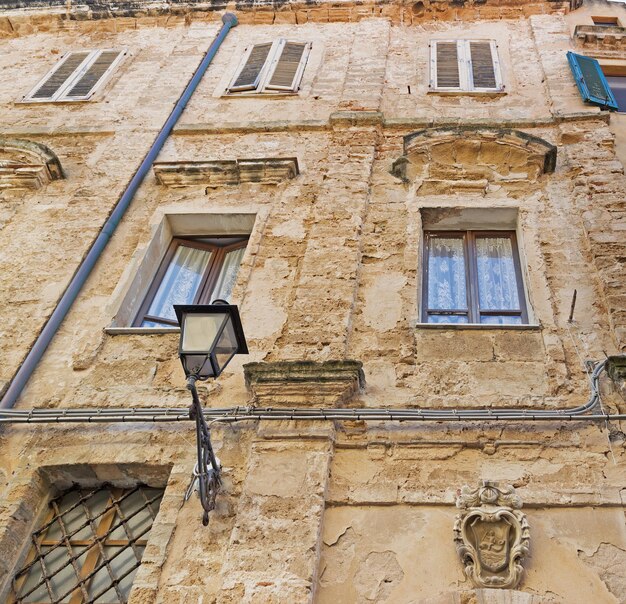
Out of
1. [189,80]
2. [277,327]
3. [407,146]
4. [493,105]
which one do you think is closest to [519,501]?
[277,327]

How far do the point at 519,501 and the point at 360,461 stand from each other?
108cm

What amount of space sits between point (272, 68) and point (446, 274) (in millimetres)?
4814

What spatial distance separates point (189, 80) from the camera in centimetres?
1060

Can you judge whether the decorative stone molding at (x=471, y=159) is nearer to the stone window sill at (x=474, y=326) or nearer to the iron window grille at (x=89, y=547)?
the stone window sill at (x=474, y=326)

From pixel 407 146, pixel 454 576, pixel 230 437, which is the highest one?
pixel 407 146

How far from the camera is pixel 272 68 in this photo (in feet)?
35.3

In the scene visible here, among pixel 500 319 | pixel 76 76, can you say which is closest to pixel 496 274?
pixel 500 319

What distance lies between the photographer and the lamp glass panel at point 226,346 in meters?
4.88

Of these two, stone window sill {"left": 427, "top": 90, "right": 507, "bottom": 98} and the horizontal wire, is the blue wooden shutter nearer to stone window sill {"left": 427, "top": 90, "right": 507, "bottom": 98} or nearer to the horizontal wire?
stone window sill {"left": 427, "top": 90, "right": 507, "bottom": 98}

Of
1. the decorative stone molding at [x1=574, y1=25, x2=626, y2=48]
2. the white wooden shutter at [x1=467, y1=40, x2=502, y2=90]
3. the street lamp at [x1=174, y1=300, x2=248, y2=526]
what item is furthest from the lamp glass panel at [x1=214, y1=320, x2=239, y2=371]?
the decorative stone molding at [x1=574, y1=25, x2=626, y2=48]

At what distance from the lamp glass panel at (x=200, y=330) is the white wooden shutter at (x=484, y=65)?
21.2 feet

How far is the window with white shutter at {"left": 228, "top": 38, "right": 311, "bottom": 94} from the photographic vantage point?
10.4m

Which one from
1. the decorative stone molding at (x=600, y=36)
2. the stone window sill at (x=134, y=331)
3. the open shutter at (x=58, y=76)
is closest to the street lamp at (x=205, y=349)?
the stone window sill at (x=134, y=331)

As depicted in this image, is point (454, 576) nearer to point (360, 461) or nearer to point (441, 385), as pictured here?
point (360, 461)
